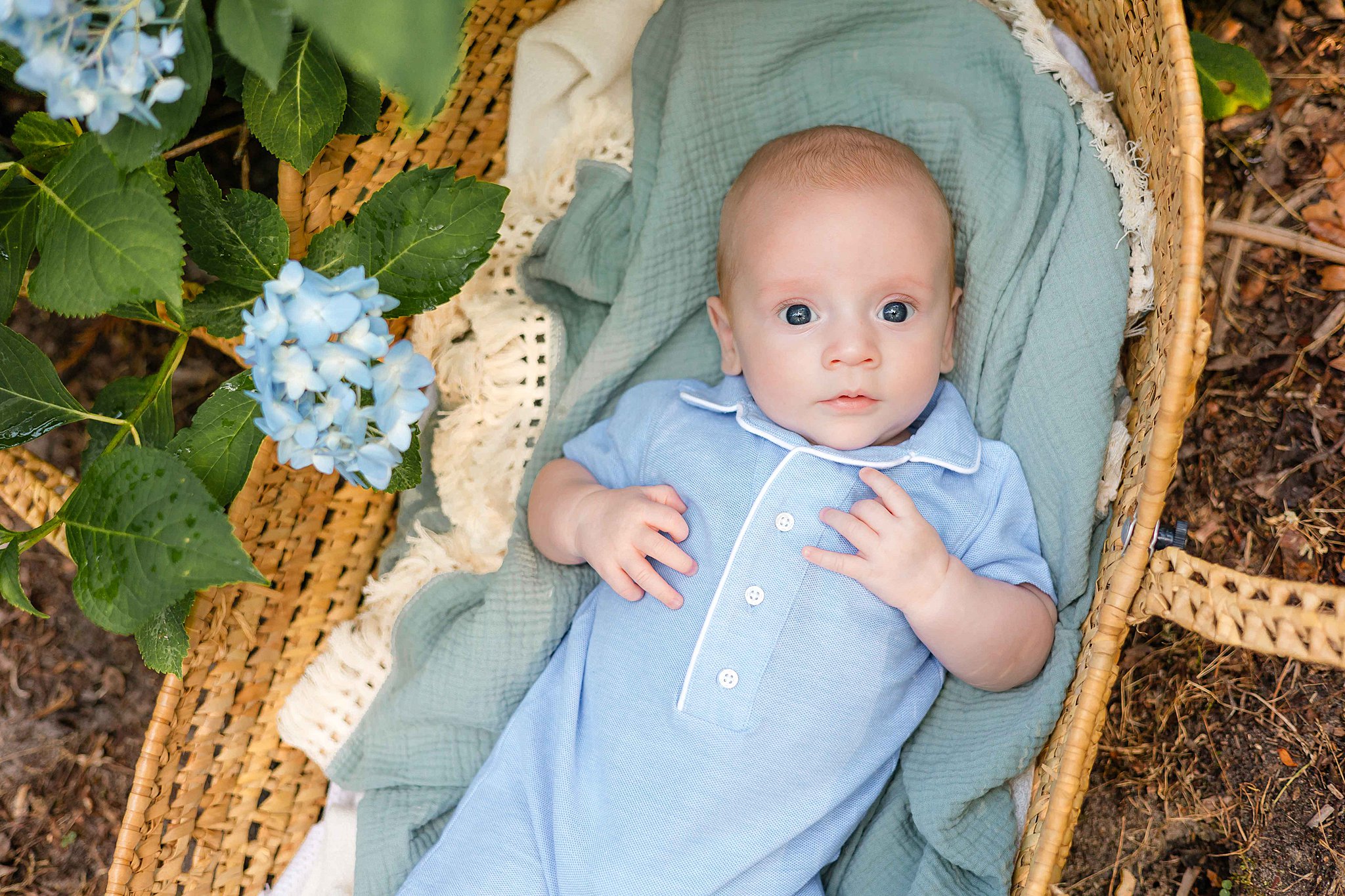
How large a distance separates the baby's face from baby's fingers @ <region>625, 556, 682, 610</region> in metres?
0.29

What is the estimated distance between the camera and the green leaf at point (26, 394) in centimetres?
119

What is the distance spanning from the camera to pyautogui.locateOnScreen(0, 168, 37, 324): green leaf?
1.15m

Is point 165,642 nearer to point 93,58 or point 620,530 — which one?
point 620,530

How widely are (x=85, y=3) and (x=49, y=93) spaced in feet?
0.43

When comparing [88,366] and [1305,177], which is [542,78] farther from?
[1305,177]

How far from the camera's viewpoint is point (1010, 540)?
147cm

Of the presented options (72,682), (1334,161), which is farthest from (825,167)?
(72,682)

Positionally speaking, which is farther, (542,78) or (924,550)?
(542,78)

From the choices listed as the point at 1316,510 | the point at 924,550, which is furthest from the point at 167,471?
the point at 1316,510

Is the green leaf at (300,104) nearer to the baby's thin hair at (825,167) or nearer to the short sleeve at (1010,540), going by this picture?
the baby's thin hair at (825,167)

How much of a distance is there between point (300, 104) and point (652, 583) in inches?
30.7

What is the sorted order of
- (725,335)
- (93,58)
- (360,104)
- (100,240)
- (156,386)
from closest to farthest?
(93,58)
(100,240)
(156,386)
(360,104)
(725,335)

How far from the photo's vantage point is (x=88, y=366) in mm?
2021

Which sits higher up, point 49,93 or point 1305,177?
point 49,93
